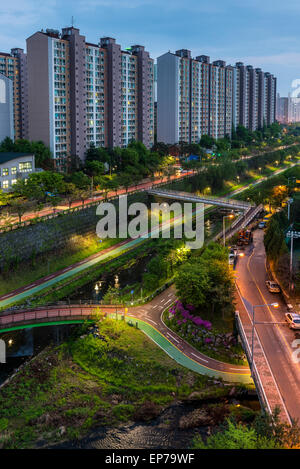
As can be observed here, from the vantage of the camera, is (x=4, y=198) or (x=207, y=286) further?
(x=4, y=198)

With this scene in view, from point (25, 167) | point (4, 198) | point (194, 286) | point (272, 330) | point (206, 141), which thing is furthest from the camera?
point (206, 141)

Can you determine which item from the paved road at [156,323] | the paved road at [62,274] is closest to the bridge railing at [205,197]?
the paved road at [62,274]

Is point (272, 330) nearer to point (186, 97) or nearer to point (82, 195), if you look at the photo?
point (82, 195)

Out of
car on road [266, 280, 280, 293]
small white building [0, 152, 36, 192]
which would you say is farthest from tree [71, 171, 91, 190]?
car on road [266, 280, 280, 293]

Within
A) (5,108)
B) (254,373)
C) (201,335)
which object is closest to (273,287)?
(201,335)

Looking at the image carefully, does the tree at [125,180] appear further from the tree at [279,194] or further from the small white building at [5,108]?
the tree at [279,194]

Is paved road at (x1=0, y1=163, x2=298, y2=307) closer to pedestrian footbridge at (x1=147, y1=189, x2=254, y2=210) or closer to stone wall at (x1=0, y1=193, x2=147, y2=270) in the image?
stone wall at (x1=0, y1=193, x2=147, y2=270)
